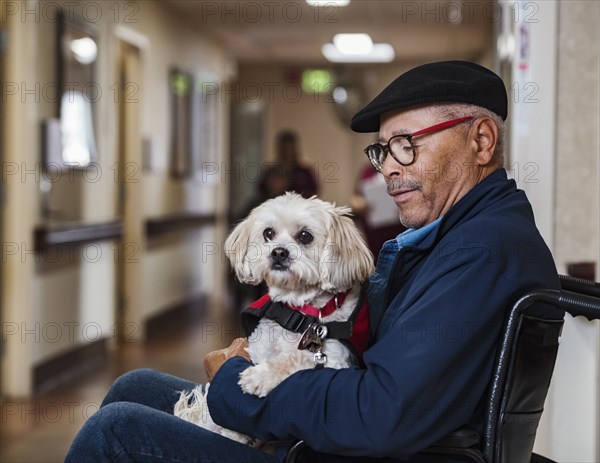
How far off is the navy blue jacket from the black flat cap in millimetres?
235

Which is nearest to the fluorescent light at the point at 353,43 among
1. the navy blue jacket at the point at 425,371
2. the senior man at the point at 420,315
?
the senior man at the point at 420,315

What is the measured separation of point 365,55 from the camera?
11.2 meters

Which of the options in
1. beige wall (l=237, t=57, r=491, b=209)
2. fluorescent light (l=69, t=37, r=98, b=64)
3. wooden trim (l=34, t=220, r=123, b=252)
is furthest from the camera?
beige wall (l=237, t=57, r=491, b=209)

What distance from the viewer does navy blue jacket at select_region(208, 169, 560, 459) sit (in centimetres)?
132

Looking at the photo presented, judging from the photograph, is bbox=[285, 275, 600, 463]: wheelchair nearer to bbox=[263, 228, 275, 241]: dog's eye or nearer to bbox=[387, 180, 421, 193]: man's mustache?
bbox=[387, 180, 421, 193]: man's mustache

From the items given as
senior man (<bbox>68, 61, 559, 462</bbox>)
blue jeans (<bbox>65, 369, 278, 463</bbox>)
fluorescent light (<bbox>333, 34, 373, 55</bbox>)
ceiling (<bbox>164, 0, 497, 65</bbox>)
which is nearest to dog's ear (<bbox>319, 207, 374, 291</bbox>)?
Result: senior man (<bbox>68, 61, 559, 462</bbox>)

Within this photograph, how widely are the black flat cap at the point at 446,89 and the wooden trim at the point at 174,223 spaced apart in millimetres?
5520

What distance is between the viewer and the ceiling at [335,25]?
7.59 meters

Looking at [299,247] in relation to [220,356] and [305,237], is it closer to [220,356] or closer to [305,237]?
[305,237]

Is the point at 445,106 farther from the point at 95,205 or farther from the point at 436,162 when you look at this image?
the point at 95,205

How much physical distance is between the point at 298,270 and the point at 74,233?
3504 millimetres

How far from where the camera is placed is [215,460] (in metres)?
1.47

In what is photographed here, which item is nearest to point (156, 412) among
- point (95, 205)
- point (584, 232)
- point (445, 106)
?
point (445, 106)

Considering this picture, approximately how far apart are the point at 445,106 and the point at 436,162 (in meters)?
0.11
